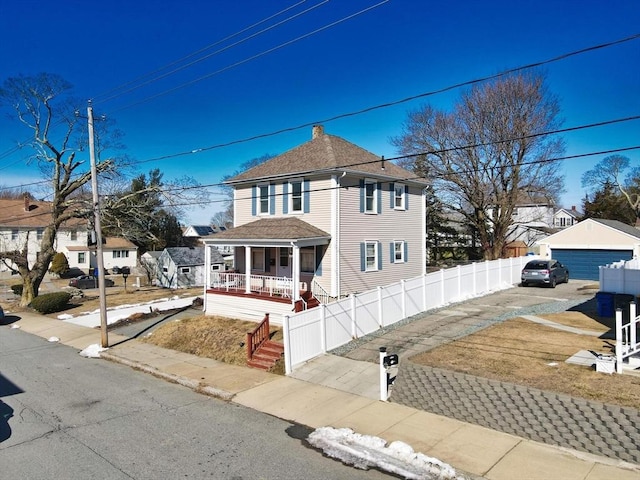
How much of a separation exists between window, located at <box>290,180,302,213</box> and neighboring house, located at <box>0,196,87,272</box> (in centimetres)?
3476

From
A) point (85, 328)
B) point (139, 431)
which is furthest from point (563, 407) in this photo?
point (85, 328)

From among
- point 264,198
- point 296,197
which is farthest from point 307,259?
point 264,198

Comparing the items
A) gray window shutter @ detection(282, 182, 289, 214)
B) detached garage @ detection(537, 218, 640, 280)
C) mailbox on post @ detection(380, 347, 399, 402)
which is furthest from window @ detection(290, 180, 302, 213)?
detached garage @ detection(537, 218, 640, 280)

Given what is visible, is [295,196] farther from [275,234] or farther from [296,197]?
[275,234]

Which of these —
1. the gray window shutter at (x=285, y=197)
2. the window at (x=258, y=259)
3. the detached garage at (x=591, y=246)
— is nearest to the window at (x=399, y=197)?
the gray window shutter at (x=285, y=197)

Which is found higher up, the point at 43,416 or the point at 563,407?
the point at 563,407

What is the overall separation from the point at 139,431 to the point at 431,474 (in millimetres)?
5643

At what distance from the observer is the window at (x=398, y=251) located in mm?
23812

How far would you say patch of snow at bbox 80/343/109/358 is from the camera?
1664 cm

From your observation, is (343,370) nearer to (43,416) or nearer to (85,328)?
(43,416)

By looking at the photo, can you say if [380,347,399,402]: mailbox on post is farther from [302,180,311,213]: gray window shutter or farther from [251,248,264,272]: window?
[251,248,264,272]: window

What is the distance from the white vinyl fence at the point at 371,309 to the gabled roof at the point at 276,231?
4.30m

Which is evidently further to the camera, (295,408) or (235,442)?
(295,408)

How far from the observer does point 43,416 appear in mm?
9891
